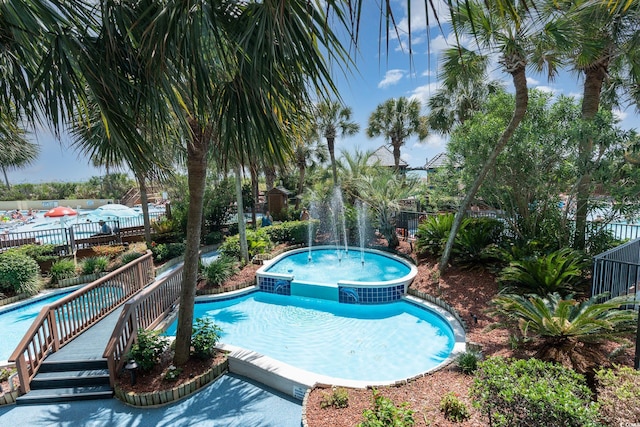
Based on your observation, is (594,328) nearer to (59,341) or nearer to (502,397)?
(502,397)

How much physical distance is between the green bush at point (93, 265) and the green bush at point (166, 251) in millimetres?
1668

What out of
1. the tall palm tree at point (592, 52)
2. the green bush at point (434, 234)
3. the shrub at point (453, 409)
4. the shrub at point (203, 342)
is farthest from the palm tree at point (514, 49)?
the shrub at point (203, 342)

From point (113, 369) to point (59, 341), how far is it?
63.7 inches

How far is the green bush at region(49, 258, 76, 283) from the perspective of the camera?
1023 cm

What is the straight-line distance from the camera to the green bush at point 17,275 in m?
9.33

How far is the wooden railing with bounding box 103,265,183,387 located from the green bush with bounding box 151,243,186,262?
4.55m

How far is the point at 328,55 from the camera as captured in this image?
2.33 m

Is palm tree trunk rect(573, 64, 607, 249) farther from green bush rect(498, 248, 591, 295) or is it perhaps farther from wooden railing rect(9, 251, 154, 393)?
wooden railing rect(9, 251, 154, 393)

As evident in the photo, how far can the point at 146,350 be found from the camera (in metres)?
5.11

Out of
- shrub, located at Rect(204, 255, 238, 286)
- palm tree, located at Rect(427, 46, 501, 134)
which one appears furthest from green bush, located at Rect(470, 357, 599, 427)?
shrub, located at Rect(204, 255, 238, 286)

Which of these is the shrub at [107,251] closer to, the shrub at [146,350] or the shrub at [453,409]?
the shrub at [146,350]

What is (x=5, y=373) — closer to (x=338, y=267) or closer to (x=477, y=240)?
(x=338, y=267)

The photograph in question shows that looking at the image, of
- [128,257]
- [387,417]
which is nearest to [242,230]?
[128,257]

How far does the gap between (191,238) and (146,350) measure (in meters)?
1.96
